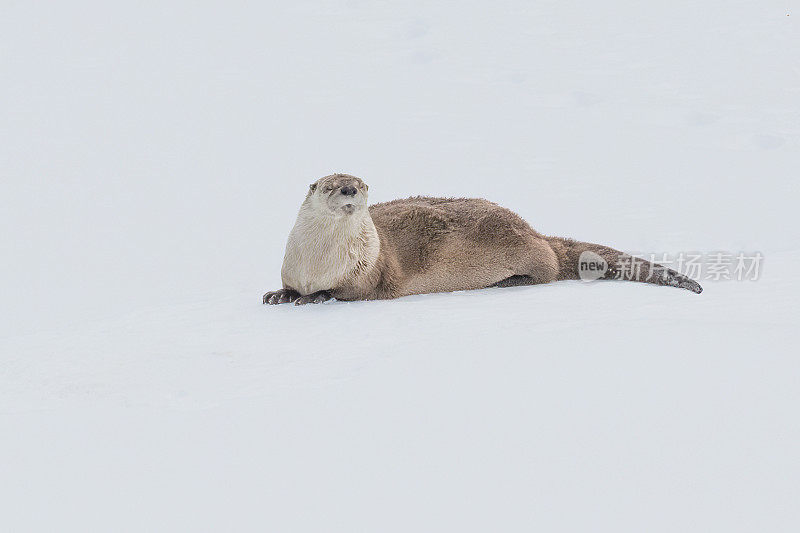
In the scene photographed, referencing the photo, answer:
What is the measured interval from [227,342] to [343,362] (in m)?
0.84

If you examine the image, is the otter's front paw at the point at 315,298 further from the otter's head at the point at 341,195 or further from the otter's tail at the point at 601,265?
the otter's tail at the point at 601,265

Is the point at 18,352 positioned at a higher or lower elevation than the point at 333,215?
lower

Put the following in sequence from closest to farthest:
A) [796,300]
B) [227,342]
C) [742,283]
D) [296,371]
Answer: [296,371], [227,342], [796,300], [742,283]

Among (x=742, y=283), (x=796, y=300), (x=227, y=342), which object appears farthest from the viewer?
(x=742, y=283)

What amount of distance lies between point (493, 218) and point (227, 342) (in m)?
2.12

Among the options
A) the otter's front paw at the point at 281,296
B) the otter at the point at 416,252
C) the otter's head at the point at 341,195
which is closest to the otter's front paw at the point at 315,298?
the otter at the point at 416,252

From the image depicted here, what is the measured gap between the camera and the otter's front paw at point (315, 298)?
21.1 feet

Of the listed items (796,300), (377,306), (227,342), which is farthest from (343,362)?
(796,300)

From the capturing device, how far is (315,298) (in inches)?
254

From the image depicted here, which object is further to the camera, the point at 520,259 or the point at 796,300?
the point at 520,259

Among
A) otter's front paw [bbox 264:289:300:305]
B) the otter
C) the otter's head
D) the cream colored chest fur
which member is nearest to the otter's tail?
the otter

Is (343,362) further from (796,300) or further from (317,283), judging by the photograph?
(796,300)

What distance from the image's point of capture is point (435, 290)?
669 centimetres

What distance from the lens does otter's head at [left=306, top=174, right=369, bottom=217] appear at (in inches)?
246
